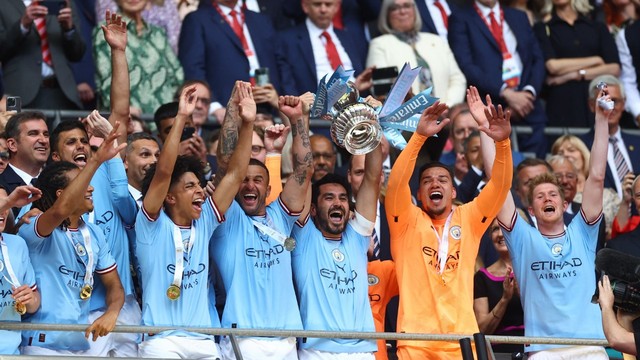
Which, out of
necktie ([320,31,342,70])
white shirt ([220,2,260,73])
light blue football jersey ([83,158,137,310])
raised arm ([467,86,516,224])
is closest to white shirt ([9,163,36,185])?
light blue football jersey ([83,158,137,310])

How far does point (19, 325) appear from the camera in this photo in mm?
8625

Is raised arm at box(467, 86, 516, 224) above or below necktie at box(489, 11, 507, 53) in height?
below

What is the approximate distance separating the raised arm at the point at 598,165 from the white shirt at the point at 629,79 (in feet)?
15.1

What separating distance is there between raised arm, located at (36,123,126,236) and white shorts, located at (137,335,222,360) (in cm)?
95

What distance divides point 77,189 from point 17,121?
1322 millimetres

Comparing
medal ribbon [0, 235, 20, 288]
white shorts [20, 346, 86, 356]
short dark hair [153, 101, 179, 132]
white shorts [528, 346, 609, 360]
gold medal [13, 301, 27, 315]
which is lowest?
white shorts [528, 346, 609, 360]

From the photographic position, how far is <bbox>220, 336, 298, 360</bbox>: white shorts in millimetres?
9359

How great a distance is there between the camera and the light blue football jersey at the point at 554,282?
9.95 metres

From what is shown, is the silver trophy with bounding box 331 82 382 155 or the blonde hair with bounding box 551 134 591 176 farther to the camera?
the blonde hair with bounding box 551 134 591 176

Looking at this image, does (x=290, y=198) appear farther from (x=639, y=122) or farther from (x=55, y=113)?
(x=639, y=122)

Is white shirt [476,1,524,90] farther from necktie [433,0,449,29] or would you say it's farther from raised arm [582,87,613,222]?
raised arm [582,87,613,222]

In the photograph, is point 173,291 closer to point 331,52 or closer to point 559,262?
point 559,262

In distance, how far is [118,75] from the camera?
10.0m

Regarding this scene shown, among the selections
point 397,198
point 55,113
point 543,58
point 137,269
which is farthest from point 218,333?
point 543,58
